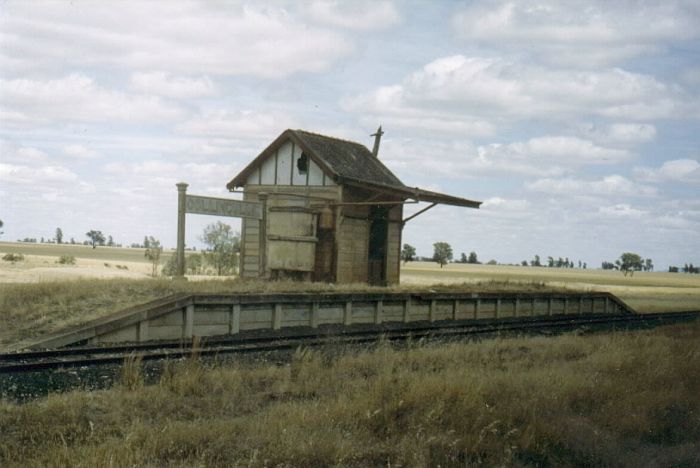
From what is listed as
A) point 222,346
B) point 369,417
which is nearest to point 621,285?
point 222,346

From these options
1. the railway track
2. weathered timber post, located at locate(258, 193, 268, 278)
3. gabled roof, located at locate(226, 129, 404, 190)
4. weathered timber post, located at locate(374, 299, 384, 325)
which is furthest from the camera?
gabled roof, located at locate(226, 129, 404, 190)

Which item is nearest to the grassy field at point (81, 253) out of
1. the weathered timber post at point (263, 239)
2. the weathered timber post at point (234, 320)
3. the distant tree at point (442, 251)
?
the distant tree at point (442, 251)

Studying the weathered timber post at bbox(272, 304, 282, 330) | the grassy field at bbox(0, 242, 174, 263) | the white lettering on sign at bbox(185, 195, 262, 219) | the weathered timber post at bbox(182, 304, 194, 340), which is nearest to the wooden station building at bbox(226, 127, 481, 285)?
the white lettering on sign at bbox(185, 195, 262, 219)

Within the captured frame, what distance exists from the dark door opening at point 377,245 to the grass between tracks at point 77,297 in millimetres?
6602

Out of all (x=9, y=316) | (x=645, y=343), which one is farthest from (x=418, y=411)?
(x=9, y=316)

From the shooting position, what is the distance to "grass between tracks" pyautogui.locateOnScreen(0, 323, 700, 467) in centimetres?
612

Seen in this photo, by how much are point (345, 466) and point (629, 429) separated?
3.75 metres

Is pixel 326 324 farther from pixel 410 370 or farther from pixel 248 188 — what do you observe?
pixel 248 188

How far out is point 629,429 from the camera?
8242 mm

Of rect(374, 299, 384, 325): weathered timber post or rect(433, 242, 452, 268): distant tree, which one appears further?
rect(433, 242, 452, 268): distant tree

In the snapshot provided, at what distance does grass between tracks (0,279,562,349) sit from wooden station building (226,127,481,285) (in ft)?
9.84

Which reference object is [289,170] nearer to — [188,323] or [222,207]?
[222,207]

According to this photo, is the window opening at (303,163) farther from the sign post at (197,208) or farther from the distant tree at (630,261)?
the distant tree at (630,261)

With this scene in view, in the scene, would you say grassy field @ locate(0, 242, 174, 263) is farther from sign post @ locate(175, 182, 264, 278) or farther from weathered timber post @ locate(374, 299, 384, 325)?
weathered timber post @ locate(374, 299, 384, 325)
